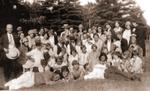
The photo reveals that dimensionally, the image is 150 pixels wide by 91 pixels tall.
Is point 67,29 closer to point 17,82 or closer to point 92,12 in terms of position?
point 92,12

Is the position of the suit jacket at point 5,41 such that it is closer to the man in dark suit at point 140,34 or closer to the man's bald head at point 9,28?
the man's bald head at point 9,28

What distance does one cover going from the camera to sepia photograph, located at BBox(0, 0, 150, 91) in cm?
781

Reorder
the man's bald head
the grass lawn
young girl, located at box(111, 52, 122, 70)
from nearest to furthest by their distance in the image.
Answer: the grass lawn < the man's bald head < young girl, located at box(111, 52, 122, 70)

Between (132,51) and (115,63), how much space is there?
14.8 inches

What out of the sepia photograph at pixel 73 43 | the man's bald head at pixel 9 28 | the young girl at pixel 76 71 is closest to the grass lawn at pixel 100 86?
the sepia photograph at pixel 73 43

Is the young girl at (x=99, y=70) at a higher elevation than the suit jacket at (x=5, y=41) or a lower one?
lower

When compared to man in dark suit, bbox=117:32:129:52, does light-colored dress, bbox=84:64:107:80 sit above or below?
below

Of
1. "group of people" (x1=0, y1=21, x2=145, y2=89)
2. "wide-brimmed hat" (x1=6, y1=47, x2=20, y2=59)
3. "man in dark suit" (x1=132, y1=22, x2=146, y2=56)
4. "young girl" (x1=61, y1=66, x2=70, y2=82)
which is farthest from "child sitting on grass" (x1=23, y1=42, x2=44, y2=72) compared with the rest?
"man in dark suit" (x1=132, y1=22, x2=146, y2=56)

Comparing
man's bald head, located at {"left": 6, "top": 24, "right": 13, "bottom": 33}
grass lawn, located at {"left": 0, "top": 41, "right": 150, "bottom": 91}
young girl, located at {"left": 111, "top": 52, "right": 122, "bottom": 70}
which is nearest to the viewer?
grass lawn, located at {"left": 0, "top": 41, "right": 150, "bottom": 91}

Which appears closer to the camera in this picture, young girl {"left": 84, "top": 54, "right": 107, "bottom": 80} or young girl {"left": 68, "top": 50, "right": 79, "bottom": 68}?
young girl {"left": 84, "top": 54, "right": 107, "bottom": 80}

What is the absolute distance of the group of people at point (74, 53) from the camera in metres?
7.84

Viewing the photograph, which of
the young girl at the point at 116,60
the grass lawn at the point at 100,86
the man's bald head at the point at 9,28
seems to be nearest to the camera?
the grass lawn at the point at 100,86

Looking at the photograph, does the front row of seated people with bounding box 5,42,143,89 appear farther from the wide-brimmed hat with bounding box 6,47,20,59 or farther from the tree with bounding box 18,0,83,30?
the tree with bounding box 18,0,83,30

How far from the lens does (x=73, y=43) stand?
799 cm
